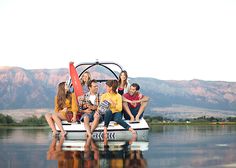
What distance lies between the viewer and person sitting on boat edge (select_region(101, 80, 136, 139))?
1148cm

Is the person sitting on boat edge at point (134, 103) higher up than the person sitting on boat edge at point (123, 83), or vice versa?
the person sitting on boat edge at point (123, 83)

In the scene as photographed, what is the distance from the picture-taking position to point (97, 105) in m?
12.1

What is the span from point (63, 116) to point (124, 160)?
631 cm

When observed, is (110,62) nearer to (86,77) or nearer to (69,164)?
(86,77)

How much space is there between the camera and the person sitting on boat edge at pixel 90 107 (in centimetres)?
1159

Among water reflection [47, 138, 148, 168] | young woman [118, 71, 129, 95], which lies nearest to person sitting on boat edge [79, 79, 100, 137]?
young woman [118, 71, 129, 95]

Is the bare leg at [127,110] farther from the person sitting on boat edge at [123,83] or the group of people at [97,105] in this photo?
the person sitting on boat edge at [123,83]

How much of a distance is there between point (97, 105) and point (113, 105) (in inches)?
25.9

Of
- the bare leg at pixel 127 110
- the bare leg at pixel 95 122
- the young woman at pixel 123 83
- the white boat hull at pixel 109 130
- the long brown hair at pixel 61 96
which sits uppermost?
the young woman at pixel 123 83

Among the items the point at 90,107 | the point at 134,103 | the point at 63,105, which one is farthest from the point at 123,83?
the point at 63,105

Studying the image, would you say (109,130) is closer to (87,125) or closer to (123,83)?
(87,125)

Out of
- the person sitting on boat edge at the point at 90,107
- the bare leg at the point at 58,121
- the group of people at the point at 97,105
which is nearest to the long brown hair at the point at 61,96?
the group of people at the point at 97,105

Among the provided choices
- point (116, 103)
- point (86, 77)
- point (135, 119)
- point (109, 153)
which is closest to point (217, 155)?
point (109, 153)

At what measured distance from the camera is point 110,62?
1517 centimetres
